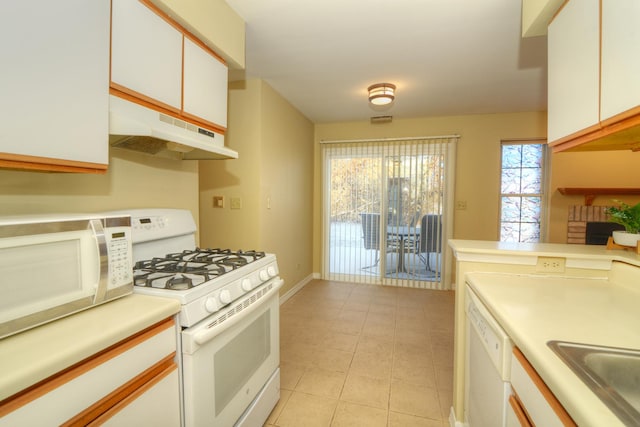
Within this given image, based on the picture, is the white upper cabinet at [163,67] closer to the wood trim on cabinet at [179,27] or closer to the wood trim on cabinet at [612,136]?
the wood trim on cabinet at [179,27]

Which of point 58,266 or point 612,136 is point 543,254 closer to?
point 612,136

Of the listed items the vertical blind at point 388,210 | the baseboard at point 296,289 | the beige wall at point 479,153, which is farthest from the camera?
the vertical blind at point 388,210

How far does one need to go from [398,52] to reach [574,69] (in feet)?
4.61

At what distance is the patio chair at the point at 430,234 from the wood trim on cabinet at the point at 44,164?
12.1 feet

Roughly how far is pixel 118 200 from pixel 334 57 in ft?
6.36

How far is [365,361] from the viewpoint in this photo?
2229 millimetres

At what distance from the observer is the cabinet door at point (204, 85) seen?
159cm

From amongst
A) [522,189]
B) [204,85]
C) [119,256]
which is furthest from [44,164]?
[522,189]

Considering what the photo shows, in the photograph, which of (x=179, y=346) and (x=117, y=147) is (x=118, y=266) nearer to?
(x=179, y=346)

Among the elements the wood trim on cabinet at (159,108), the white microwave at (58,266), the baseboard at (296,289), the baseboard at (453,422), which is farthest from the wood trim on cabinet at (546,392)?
the baseboard at (296,289)

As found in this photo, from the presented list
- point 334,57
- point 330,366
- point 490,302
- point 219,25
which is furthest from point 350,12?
point 330,366

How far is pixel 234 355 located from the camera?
129 cm

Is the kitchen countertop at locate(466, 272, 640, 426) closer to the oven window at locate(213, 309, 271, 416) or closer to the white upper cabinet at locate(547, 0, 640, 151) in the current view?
the white upper cabinet at locate(547, 0, 640, 151)

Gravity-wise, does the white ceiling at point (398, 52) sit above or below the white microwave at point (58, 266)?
above
